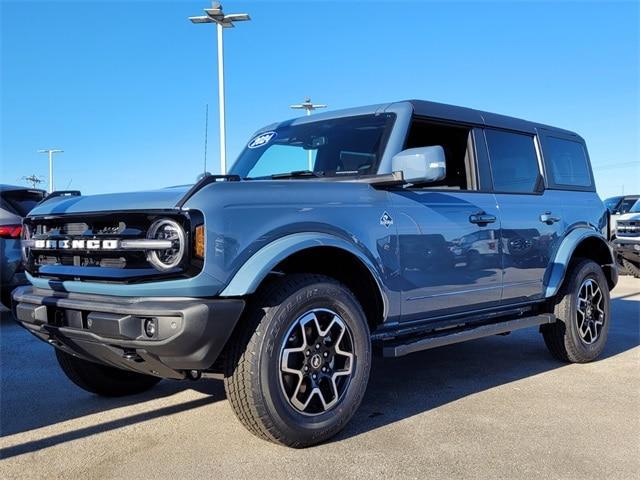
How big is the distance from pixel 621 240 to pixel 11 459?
1199cm

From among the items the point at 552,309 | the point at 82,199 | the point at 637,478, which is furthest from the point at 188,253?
the point at 552,309

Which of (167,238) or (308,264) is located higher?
(167,238)

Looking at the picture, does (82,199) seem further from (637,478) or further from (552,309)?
(552,309)

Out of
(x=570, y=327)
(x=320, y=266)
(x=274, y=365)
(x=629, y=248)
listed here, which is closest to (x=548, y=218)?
(x=570, y=327)

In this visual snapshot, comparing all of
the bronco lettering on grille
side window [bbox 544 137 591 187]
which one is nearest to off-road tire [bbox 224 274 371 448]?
the bronco lettering on grille

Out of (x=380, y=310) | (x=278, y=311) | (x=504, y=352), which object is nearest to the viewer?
A: (x=278, y=311)

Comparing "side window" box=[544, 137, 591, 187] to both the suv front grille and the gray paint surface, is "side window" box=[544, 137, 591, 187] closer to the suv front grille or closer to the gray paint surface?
the gray paint surface

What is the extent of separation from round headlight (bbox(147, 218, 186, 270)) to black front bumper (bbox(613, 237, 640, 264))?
1106 centimetres

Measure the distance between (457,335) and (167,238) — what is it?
216 cm

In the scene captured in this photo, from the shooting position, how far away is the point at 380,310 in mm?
3730

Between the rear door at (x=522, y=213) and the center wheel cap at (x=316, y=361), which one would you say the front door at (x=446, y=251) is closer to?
the rear door at (x=522, y=213)

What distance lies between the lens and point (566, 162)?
5.71m

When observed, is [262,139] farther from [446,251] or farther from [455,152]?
[446,251]

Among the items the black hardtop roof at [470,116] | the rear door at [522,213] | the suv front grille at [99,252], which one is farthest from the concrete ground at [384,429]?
the black hardtop roof at [470,116]
